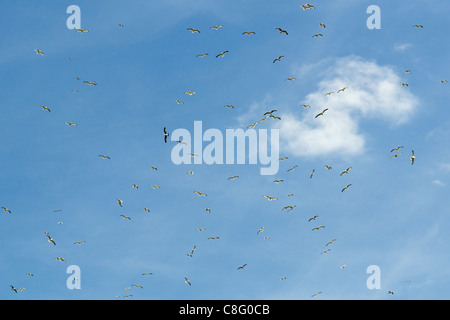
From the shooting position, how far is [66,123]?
70188 millimetres

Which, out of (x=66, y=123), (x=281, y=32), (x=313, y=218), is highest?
(x=281, y=32)

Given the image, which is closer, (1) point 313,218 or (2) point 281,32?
(2) point 281,32

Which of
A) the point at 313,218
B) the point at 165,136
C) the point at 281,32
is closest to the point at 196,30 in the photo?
the point at 281,32
